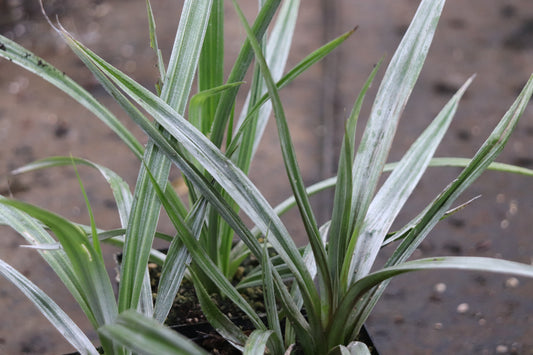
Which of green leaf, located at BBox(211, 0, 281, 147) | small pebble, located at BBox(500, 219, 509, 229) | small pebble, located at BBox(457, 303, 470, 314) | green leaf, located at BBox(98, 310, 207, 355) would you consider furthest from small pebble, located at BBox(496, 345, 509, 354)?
green leaf, located at BBox(98, 310, 207, 355)

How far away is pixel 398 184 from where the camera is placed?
765 mm

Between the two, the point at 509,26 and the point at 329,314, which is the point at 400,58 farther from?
the point at 509,26

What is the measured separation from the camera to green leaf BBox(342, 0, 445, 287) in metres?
0.71

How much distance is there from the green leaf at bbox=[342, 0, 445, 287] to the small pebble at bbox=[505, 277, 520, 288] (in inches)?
28.9

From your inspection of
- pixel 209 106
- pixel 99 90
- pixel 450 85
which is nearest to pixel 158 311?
pixel 209 106

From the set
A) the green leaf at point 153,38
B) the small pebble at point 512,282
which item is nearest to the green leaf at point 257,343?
→ the green leaf at point 153,38

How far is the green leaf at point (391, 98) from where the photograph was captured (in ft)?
2.33

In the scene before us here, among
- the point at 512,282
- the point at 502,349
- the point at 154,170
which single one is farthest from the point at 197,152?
the point at 512,282

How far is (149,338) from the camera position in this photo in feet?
1.61

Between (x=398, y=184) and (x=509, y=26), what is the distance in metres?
1.66

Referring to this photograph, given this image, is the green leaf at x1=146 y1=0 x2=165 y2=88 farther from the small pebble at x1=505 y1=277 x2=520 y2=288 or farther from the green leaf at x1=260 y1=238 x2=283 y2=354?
the small pebble at x1=505 y1=277 x2=520 y2=288

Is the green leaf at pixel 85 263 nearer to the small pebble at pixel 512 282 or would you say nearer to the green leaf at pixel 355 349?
the green leaf at pixel 355 349

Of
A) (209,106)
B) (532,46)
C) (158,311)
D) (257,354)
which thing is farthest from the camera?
(532,46)

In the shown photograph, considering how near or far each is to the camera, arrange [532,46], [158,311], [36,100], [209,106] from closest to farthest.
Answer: [158,311], [209,106], [36,100], [532,46]
